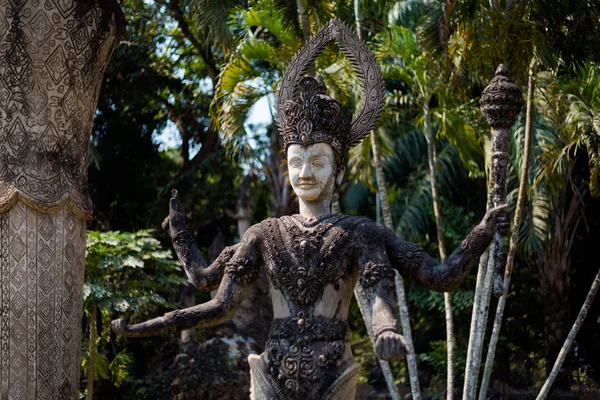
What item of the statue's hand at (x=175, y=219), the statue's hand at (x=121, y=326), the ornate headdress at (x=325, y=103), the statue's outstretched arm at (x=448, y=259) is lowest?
the statue's hand at (x=121, y=326)

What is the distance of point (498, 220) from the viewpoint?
559cm

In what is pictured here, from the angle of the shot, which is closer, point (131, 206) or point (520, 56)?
point (520, 56)

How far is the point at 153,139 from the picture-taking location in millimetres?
19719

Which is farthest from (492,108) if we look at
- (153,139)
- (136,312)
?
(153,139)

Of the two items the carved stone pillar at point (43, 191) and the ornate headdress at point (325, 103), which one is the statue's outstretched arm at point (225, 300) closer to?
the ornate headdress at point (325, 103)

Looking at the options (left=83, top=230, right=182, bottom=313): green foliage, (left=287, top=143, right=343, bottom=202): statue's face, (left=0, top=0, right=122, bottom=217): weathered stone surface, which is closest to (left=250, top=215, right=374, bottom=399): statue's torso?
(left=287, top=143, right=343, bottom=202): statue's face

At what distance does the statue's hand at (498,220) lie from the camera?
5.57m

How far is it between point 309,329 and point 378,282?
1.53 ft

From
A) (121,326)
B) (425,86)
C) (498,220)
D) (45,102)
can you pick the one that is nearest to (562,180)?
(425,86)

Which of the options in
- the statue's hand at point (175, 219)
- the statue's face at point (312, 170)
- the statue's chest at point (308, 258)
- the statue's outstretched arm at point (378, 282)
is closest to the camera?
the statue's outstretched arm at point (378, 282)

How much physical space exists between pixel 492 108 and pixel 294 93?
126 cm

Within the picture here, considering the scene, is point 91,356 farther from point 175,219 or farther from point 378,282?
point 378,282

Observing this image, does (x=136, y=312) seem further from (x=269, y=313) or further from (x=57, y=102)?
(x=57, y=102)

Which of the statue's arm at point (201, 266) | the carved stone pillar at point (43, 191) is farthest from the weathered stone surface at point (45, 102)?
the statue's arm at point (201, 266)
